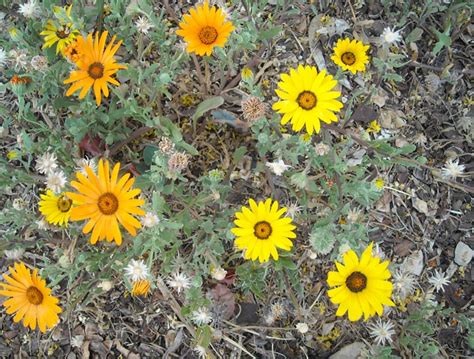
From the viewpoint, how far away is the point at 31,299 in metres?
2.79

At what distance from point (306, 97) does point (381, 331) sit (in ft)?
5.14

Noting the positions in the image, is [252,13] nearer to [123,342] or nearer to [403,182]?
[403,182]

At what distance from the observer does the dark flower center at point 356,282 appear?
2.74 m

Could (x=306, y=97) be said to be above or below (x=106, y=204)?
above

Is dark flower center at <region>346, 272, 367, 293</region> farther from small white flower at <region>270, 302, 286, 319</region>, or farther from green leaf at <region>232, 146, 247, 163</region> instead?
green leaf at <region>232, 146, 247, 163</region>

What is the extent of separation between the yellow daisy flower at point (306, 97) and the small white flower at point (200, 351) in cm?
140

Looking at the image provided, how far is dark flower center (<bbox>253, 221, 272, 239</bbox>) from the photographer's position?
9.12 ft

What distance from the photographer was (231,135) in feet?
11.6

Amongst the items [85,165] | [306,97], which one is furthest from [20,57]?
[306,97]

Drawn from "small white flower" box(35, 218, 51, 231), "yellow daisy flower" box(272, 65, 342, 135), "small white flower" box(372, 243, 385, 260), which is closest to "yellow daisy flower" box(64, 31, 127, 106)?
"small white flower" box(35, 218, 51, 231)

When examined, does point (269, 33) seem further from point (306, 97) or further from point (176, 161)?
point (176, 161)

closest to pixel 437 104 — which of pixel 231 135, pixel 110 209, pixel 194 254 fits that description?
pixel 231 135

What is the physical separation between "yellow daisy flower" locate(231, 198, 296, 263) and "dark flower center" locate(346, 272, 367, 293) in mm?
353

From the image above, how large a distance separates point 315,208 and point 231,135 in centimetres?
74
